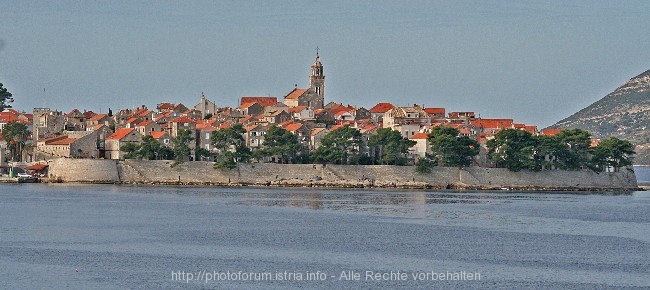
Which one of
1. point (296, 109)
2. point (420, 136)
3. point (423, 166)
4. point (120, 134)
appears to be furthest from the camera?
point (296, 109)

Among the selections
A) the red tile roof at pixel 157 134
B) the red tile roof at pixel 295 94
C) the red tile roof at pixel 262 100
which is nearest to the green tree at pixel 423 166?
the red tile roof at pixel 157 134

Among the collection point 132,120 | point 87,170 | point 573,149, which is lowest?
point 87,170

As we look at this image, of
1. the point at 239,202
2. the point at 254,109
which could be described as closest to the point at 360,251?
the point at 239,202

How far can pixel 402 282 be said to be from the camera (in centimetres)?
3322

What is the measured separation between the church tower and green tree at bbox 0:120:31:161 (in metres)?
32.0

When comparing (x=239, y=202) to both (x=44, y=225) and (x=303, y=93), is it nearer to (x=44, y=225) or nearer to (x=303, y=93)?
(x=44, y=225)

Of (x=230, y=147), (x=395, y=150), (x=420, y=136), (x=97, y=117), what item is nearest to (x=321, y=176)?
(x=395, y=150)

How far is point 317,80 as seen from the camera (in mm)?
120625

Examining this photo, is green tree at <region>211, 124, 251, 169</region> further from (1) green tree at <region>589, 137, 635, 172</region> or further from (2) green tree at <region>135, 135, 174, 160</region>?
(1) green tree at <region>589, 137, 635, 172</region>

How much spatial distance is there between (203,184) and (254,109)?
92.9ft

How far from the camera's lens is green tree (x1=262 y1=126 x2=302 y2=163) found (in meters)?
89.9

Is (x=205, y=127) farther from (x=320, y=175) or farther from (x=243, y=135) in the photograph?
(x=320, y=175)

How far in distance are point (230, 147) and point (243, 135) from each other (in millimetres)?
4038

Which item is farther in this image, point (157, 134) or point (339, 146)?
point (157, 134)
